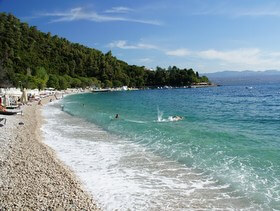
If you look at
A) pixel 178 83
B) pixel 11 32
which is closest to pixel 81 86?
pixel 11 32

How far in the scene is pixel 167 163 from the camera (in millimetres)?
15414

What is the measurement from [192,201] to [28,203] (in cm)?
537

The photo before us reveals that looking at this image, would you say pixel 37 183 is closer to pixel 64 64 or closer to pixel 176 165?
pixel 176 165

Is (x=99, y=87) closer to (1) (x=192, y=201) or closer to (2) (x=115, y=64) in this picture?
(2) (x=115, y=64)

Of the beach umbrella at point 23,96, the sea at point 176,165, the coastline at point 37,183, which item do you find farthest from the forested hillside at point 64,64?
the coastline at point 37,183

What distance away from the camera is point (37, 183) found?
35.5 feet

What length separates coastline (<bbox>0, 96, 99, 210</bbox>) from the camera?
358 inches

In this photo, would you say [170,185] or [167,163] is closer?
[170,185]

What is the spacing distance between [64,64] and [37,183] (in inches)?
5848

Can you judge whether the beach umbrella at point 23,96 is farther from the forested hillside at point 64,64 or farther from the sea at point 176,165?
the forested hillside at point 64,64

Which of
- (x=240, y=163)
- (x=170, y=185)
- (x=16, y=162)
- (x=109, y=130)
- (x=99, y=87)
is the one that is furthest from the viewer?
(x=99, y=87)

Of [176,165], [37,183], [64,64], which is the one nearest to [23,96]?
[176,165]

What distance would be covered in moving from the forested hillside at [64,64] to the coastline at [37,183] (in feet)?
278

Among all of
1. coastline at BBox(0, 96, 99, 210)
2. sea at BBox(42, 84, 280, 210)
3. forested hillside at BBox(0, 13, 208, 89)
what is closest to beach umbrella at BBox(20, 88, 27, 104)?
sea at BBox(42, 84, 280, 210)
